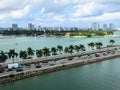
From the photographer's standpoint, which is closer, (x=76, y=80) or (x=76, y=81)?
(x=76, y=81)

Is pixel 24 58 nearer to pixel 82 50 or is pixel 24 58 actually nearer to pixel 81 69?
pixel 81 69

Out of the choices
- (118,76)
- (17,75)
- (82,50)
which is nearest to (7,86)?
(17,75)

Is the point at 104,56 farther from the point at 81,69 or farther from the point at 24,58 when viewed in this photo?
the point at 24,58

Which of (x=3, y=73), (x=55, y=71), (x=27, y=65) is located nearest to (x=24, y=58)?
(x=27, y=65)

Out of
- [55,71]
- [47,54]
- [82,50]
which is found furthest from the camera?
[82,50]

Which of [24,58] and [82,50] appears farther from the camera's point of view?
[82,50]

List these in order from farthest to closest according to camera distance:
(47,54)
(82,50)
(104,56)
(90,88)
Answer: (82,50) < (104,56) < (47,54) < (90,88)
